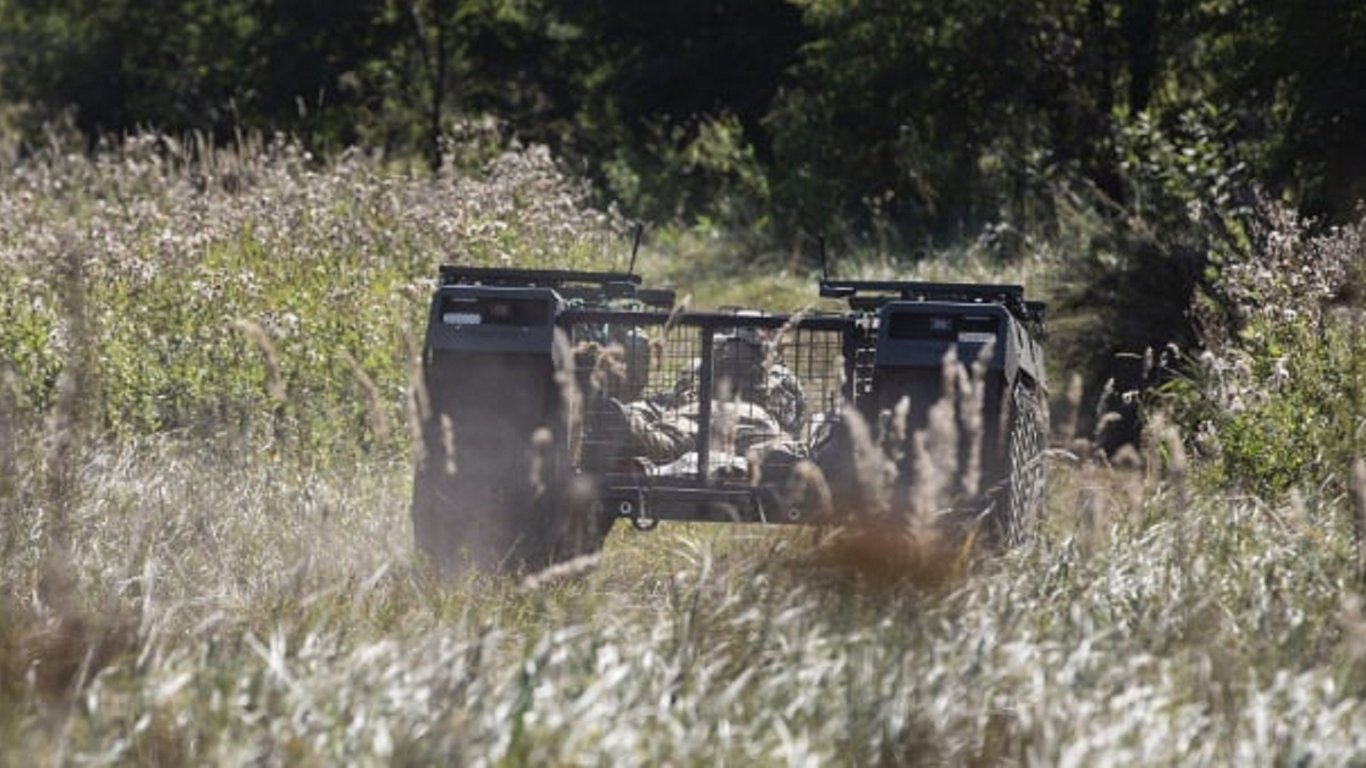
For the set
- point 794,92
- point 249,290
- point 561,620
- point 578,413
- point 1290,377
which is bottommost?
point 561,620

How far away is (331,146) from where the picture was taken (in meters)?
33.2

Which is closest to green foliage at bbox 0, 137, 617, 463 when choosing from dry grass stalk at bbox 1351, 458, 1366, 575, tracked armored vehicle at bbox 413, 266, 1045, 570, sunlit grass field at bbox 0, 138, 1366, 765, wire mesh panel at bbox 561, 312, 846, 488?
sunlit grass field at bbox 0, 138, 1366, 765

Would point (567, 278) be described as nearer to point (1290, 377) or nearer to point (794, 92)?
point (1290, 377)

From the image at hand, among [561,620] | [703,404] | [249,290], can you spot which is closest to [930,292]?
[703,404]

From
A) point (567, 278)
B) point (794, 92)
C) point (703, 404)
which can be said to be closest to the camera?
point (703, 404)

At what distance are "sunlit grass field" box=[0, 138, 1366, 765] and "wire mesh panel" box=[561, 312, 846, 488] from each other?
403mm

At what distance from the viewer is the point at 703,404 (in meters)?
8.07

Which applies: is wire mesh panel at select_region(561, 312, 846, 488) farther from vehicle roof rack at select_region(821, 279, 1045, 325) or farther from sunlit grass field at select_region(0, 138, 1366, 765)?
sunlit grass field at select_region(0, 138, 1366, 765)

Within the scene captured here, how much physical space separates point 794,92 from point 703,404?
18359 millimetres

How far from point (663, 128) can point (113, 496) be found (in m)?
23.3

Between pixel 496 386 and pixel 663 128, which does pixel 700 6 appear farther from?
pixel 496 386

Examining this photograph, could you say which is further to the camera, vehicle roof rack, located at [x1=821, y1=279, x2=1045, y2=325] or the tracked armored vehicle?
vehicle roof rack, located at [x1=821, y1=279, x2=1045, y2=325]

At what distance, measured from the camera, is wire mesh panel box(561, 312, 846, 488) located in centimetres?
809

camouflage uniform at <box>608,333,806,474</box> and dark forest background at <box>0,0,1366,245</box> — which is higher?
dark forest background at <box>0,0,1366,245</box>
